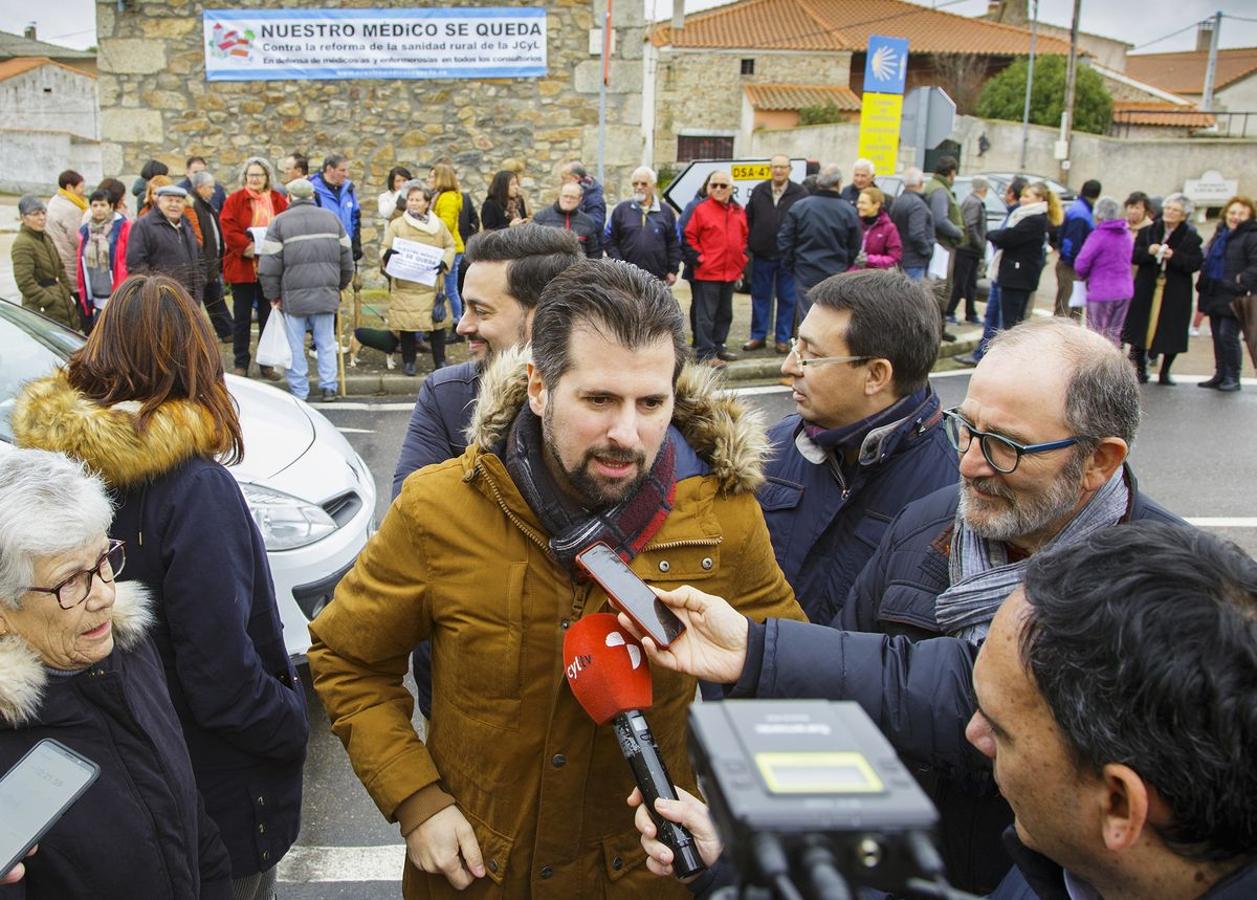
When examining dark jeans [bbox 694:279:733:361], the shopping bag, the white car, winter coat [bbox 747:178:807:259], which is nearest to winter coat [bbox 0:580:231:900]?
the white car

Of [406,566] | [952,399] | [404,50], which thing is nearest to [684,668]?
[406,566]

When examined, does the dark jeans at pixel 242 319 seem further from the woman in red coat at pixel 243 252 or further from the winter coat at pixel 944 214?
the winter coat at pixel 944 214

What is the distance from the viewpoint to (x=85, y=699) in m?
1.93

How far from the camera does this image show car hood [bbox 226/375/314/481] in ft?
13.8

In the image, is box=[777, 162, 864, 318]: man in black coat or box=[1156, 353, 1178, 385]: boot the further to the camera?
box=[1156, 353, 1178, 385]: boot

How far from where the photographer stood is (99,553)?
2.04 meters

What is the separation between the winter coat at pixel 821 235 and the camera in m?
9.85

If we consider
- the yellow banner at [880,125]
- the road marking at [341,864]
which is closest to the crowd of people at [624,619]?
the road marking at [341,864]

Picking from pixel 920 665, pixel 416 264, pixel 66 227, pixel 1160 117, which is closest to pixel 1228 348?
pixel 416 264

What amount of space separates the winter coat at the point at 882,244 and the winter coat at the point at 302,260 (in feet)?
16.7

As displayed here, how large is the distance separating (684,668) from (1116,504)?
96 cm

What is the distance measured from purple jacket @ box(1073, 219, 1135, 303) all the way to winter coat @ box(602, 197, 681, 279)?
423cm

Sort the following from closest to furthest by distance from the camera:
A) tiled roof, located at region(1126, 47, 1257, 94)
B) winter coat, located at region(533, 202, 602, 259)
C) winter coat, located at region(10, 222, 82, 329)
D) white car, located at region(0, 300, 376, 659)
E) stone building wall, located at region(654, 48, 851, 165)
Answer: white car, located at region(0, 300, 376, 659) → winter coat, located at region(10, 222, 82, 329) → winter coat, located at region(533, 202, 602, 259) → stone building wall, located at region(654, 48, 851, 165) → tiled roof, located at region(1126, 47, 1257, 94)

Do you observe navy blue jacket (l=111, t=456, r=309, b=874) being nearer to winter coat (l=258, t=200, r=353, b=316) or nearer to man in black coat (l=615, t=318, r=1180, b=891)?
man in black coat (l=615, t=318, r=1180, b=891)
